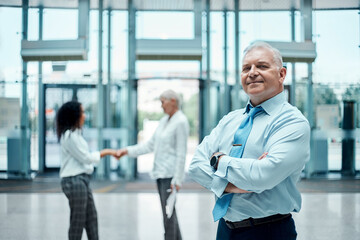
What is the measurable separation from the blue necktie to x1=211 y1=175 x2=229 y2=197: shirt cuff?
0.08 m

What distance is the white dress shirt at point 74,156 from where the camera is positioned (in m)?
3.17

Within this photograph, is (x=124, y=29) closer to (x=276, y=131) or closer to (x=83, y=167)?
(x=83, y=167)

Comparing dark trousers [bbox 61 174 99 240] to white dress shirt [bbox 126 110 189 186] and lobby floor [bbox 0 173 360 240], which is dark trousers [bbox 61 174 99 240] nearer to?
white dress shirt [bbox 126 110 189 186]

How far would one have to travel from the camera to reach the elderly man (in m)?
1.49

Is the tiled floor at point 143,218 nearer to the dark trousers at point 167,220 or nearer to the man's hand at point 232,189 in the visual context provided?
the dark trousers at point 167,220

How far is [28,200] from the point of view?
548 centimetres

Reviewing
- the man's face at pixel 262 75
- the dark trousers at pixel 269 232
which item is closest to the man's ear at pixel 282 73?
the man's face at pixel 262 75

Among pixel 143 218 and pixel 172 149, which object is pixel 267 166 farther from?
pixel 143 218

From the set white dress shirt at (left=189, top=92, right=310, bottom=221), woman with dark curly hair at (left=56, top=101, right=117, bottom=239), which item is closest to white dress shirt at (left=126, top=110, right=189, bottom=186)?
woman with dark curly hair at (left=56, top=101, right=117, bottom=239)

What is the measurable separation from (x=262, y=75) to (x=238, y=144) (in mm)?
320

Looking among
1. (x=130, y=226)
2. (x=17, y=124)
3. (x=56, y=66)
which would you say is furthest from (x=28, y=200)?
(x=56, y=66)

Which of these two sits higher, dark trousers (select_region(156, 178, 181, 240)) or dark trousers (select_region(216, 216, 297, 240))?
dark trousers (select_region(216, 216, 297, 240))

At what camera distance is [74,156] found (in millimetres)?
3186

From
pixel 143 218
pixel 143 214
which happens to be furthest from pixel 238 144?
pixel 143 214
